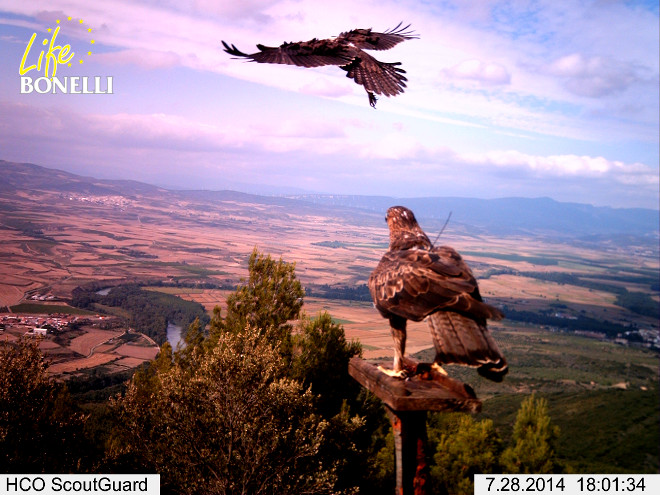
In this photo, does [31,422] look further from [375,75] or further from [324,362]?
[375,75]

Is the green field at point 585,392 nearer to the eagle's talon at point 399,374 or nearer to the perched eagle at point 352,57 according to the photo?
the eagle's talon at point 399,374

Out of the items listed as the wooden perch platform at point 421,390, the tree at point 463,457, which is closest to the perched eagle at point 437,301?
the wooden perch platform at point 421,390

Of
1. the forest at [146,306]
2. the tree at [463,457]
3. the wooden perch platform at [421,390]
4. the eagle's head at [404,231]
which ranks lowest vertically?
the tree at [463,457]

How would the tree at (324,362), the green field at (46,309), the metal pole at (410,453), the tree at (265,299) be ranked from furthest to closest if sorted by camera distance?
the green field at (46,309) → the tree at (265,299) → the tree at (324,362) → the metal pole at (410,453)

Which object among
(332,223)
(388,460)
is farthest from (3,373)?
(332,223)

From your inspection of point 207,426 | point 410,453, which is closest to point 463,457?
point 207,426

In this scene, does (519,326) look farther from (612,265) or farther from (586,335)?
(612,265)
